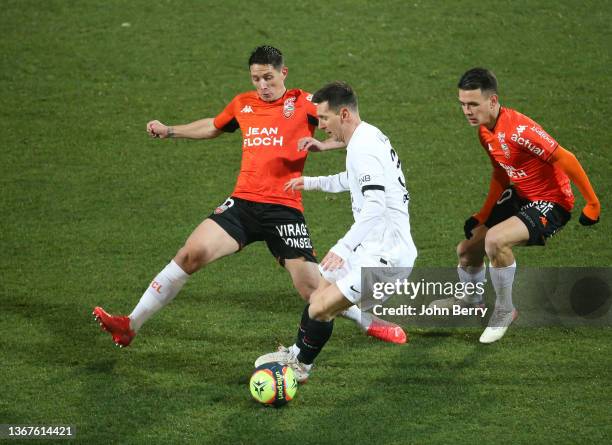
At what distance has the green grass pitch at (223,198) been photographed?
6504 mm

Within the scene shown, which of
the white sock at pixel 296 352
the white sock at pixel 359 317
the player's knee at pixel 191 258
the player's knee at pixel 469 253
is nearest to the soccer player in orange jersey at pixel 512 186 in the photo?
the player's knee at pixel 469 253

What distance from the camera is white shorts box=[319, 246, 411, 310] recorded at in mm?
6406

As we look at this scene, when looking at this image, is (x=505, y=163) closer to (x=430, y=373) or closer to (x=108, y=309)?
(x=430, y=373)

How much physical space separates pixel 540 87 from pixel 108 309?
23.5ft

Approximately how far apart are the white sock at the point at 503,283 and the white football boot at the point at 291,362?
1780mm

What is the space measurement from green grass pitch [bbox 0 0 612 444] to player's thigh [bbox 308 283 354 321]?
23.0 inches

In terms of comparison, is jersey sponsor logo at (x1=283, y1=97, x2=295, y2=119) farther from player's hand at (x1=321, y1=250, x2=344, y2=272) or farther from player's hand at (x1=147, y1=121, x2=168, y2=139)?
player's hand at (x1=321, y1=250, x2=344, y2=272)

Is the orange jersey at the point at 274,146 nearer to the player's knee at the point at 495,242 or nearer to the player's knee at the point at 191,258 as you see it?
the player's knee at the point at 191,258

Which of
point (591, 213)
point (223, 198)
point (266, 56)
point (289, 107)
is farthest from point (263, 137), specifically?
point (223, 198)

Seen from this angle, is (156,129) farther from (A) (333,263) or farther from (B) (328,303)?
(A) (333,263)

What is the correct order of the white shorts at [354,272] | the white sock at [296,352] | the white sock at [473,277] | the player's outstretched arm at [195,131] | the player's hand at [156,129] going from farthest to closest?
the white sock at [473,277] < the player's outstretched arm at [195,131] < the player's hand at [156,129] < the white sock at [296,352] < the white shorts at [354,272]

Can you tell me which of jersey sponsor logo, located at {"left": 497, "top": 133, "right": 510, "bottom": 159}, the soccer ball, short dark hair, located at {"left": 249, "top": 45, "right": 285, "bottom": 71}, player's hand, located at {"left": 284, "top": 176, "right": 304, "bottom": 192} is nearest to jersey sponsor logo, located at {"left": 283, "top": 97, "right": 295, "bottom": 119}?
short dark hair, located at {"left": 249, "top": 45, "right": 285, "bottom": 71}

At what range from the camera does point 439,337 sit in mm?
7844

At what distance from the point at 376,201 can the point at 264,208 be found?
4.71 ft
